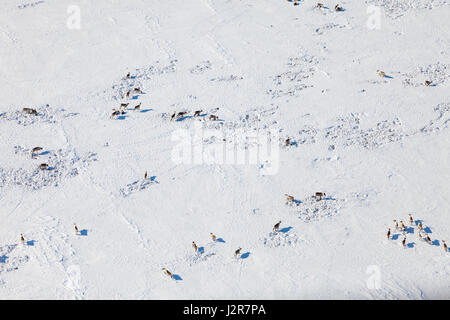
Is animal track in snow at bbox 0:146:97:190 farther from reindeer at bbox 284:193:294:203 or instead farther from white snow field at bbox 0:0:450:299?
reindeer at bbox 284:193:294:203

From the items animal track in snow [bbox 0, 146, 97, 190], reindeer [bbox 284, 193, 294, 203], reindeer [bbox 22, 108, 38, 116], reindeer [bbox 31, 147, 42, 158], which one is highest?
reindeer [bbox 22, 108, 38, 116]

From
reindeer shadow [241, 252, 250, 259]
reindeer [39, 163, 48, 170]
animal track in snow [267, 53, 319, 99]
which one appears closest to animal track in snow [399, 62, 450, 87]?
animal track in snow [267, 53, 319, 99]

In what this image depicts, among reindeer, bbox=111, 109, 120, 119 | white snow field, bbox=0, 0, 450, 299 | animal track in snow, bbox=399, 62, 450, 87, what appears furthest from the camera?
animal track in snow, bbox=399, 62, 450, 87

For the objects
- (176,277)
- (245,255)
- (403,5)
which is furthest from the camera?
(403,5)

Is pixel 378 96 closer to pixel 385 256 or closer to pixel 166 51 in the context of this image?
pixel 385 256

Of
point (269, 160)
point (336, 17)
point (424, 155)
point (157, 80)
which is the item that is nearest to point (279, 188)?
point (269, 160)

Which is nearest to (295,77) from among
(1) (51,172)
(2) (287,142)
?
(2) (287,142)

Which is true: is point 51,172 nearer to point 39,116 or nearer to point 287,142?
point 39,116

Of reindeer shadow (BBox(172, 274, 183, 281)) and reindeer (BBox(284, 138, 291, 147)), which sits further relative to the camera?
reindeer (BBox(284, 138, 291, 147))
